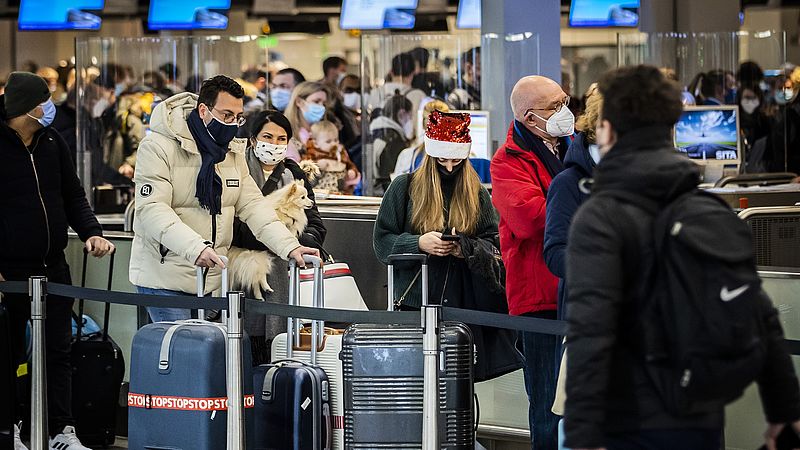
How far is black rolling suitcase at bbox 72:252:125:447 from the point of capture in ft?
22.8

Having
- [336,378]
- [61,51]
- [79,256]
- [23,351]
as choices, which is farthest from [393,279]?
[61,51]

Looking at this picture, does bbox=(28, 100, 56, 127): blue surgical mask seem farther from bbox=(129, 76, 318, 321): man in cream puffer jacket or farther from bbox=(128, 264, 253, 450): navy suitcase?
bbox=(128, 264, 253, 450): navy suitcase

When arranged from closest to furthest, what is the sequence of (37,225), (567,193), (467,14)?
(567,193) → (37,225) → (467,14)

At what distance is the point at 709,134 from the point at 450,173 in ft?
21.3

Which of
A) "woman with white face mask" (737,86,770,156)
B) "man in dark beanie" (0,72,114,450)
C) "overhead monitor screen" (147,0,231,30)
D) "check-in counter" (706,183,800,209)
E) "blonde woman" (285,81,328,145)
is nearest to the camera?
"man in dark beanie" (0,72,114,450)

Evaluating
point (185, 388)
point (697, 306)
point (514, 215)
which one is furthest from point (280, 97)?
point (697, 306)

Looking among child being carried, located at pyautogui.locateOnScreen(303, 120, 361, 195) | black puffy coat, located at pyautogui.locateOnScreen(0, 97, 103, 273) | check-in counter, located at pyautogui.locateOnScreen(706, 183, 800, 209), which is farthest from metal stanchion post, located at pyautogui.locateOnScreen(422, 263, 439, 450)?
child being carried, located at pyautogui.locateOnScreen(303, 120, 361, 195)

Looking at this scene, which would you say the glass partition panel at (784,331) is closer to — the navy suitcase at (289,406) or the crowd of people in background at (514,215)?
the crowd of people in background at (514,215)

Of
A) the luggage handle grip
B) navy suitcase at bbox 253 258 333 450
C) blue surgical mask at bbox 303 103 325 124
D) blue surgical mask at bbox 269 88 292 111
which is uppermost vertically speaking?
blue surgical mask at bbox 269 88 292 111

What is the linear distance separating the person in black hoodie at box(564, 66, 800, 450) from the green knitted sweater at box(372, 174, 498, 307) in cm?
259

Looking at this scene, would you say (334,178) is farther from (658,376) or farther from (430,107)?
(658,376)

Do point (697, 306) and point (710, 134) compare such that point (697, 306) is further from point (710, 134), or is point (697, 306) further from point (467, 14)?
point (467, 14)

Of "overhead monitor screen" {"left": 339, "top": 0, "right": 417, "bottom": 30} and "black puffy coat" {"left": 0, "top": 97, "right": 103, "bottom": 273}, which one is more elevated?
"overhead monitor screen" {"left": 339, "top": 0, "right": 417, "bottom": 30}

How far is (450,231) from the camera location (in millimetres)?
5883
